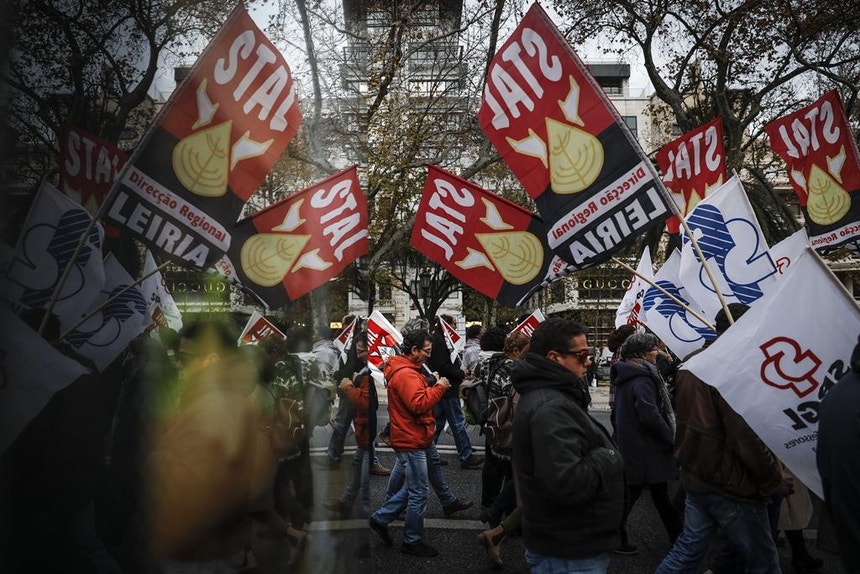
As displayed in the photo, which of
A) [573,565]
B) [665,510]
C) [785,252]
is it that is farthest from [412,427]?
[785,252]

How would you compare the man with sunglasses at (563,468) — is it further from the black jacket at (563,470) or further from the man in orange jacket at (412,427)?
the man in orange jacket at (412,427)

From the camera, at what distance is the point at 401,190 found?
332 inches

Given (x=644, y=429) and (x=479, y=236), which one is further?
(x=479, y=236)

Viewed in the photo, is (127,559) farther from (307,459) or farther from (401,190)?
(401,190)

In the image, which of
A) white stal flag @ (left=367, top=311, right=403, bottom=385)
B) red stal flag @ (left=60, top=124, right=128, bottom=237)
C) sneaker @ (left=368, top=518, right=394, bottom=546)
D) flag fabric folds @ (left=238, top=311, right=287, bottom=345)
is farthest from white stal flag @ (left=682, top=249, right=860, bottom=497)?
white stal flag @ (left=367, top=311, right=403, bottom=385)

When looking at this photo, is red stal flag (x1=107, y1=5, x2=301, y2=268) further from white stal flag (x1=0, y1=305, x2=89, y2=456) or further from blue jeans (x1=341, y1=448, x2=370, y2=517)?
blue jeans (x1=341, y1=448, x2=370, y2=517)

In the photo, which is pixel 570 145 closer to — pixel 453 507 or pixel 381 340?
pixel 453 507

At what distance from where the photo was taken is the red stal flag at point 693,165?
7.67 m

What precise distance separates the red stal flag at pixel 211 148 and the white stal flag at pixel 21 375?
29 cm

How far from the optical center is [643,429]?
5.34m

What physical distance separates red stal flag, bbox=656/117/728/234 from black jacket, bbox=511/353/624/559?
527 centimetres

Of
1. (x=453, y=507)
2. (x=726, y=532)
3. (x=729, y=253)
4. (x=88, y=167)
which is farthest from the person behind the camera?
(x=453, y=507)

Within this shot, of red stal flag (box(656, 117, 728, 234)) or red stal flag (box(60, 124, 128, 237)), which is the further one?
red stal flag (box(656, 117, 728, 234))

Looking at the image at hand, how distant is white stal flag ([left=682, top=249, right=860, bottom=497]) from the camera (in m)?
2.88
